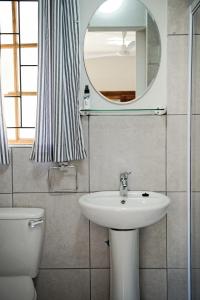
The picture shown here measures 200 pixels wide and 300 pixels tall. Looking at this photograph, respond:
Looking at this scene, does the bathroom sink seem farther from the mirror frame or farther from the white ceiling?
the white ceiling

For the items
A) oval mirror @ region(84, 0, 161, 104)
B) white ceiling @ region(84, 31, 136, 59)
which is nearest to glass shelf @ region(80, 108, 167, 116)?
oval mirror @ region(84, 0, 161, 104)

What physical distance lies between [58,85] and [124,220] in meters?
0.86

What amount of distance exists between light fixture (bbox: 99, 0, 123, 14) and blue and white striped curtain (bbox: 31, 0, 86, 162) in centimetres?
20

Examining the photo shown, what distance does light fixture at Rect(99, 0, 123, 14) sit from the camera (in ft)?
6.65

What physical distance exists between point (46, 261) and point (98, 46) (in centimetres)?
142

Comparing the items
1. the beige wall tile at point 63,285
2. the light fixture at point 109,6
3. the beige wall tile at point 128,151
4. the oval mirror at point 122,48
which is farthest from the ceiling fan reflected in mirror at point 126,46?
the beige wall tile at point 63,285

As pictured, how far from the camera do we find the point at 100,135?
2.04 meters

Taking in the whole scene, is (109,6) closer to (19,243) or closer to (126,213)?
(126,213)

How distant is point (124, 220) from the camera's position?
168cm

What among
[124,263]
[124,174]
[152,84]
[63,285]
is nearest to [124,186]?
[124,174]

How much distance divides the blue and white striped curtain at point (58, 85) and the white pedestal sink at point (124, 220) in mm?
340

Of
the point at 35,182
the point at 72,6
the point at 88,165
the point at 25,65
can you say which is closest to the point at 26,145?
the point at 35,182

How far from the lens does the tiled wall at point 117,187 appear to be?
79.8 inches

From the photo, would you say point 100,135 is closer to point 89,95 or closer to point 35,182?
point 89,95
